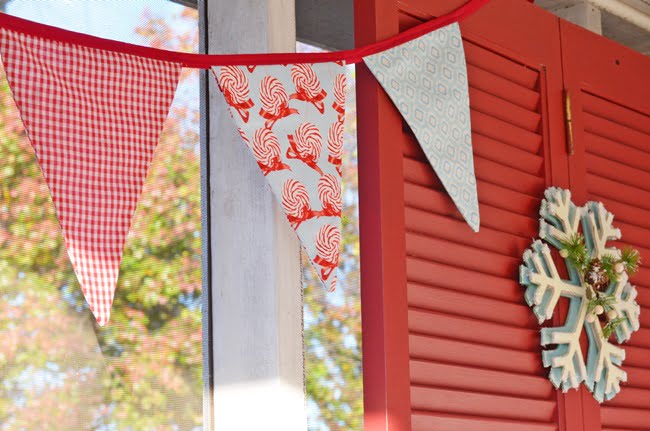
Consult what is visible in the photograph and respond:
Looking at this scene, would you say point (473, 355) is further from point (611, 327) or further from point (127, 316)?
point (127, 316)

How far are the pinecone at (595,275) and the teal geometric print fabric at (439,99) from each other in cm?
35

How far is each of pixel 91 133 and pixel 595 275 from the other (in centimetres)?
109

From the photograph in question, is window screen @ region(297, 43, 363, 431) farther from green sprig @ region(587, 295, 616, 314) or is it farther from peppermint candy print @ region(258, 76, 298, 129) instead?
green sprig @ region(587, 295, 616, 314)

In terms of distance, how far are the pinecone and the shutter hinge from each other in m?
0.24

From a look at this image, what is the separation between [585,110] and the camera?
93.7 inches

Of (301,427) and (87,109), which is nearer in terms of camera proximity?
(87,109)

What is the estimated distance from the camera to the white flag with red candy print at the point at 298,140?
175cm

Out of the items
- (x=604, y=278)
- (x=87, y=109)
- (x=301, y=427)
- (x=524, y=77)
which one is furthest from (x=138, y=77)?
(x=604, y=278)

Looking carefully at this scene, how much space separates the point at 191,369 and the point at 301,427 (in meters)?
0.20

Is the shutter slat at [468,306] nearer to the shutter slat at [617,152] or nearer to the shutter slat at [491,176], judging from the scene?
the shutter slat at [491,176]

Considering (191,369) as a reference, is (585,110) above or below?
above

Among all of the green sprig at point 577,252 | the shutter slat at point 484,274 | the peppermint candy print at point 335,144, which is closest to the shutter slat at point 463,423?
the shutter slat at point 484,274

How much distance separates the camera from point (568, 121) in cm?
231

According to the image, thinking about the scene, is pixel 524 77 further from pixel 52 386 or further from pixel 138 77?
pixel 52 386
